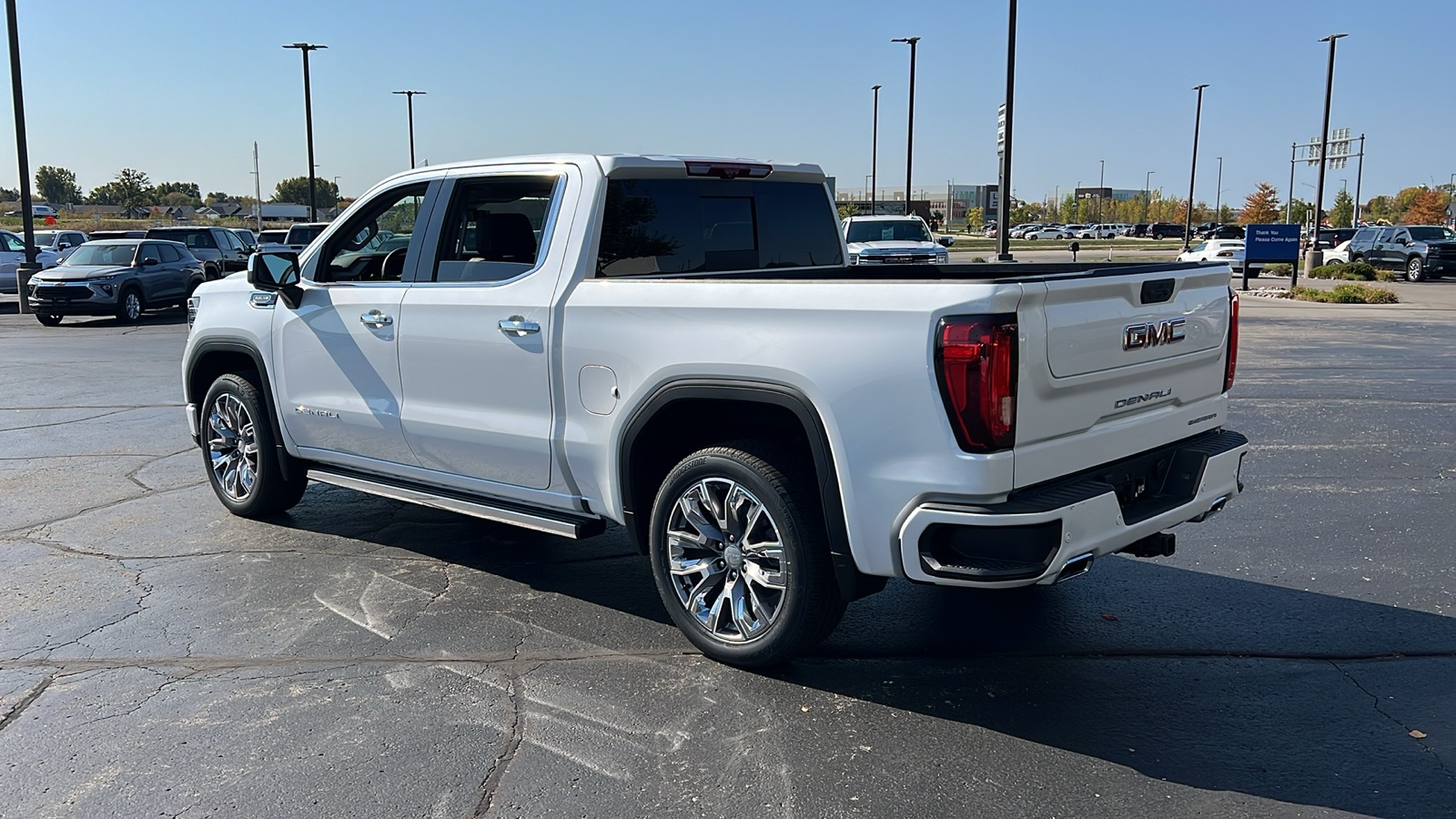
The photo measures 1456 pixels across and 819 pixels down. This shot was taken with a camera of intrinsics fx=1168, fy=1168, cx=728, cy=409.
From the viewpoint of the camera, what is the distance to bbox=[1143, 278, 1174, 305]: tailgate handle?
14.0ft

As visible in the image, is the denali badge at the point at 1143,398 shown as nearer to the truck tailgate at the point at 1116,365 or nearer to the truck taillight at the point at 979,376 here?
the truck tailgate at the point at 1116,365

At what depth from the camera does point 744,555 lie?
4.44 m

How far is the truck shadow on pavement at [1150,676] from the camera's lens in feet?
12.1

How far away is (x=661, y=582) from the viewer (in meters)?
4.71

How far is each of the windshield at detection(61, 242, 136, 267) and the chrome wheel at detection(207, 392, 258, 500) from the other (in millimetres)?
17304

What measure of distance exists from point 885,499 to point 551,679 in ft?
4.90

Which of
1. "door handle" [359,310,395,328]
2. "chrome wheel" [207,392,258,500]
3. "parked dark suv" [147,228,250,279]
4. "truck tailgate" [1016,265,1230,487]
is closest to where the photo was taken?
"truck tailgate" [1016,265,1230,487]

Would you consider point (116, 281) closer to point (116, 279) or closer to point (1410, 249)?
point (116, 279)

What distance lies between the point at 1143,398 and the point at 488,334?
2.74 metres

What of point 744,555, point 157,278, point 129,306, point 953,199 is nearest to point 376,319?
point 744,555

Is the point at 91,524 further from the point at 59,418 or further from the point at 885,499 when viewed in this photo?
the point at 885,499

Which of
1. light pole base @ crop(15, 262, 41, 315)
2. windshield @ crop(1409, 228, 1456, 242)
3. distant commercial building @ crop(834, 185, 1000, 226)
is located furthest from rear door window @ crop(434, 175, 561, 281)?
distant commercial building @ crop(834, 185, 1000, 226)

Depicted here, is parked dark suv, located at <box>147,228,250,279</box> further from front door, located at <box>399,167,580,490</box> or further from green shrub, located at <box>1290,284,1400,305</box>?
green shrub, located at <box>1290,284,1400,305</box>

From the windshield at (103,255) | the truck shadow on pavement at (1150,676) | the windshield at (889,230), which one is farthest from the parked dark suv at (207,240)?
the truck shadow on pavement at (1150,676)
